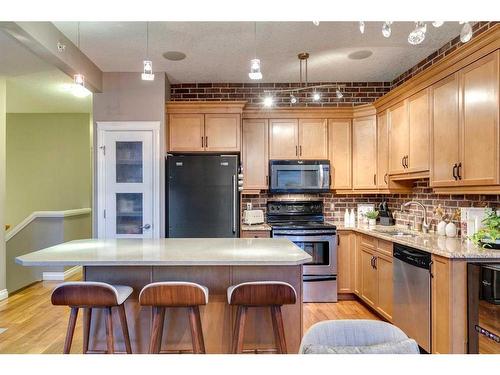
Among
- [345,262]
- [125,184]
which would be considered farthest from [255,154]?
[345,262]

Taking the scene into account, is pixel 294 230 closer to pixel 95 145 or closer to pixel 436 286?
pixel 436 286

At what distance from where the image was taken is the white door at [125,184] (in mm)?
4008

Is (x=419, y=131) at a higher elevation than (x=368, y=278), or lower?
higher

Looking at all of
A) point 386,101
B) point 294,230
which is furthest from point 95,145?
point 386,101

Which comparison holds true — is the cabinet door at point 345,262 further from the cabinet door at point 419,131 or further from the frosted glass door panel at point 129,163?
the frosted glass door panel at point 129,163

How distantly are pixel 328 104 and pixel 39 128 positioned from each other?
4.99m

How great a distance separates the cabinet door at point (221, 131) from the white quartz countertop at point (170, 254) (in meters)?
1.62

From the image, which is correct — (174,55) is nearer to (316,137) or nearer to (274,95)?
(274,95)

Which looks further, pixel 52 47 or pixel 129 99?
pixel 129 99

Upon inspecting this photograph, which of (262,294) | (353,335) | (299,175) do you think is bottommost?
(262,294)

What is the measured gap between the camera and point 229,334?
7.73 feet

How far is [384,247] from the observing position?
10.6 feet

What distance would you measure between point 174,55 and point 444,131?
2.70 meters

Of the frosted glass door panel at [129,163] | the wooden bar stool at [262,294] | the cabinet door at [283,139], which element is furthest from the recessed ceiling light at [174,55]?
the wooden bar stool at [262,294]
